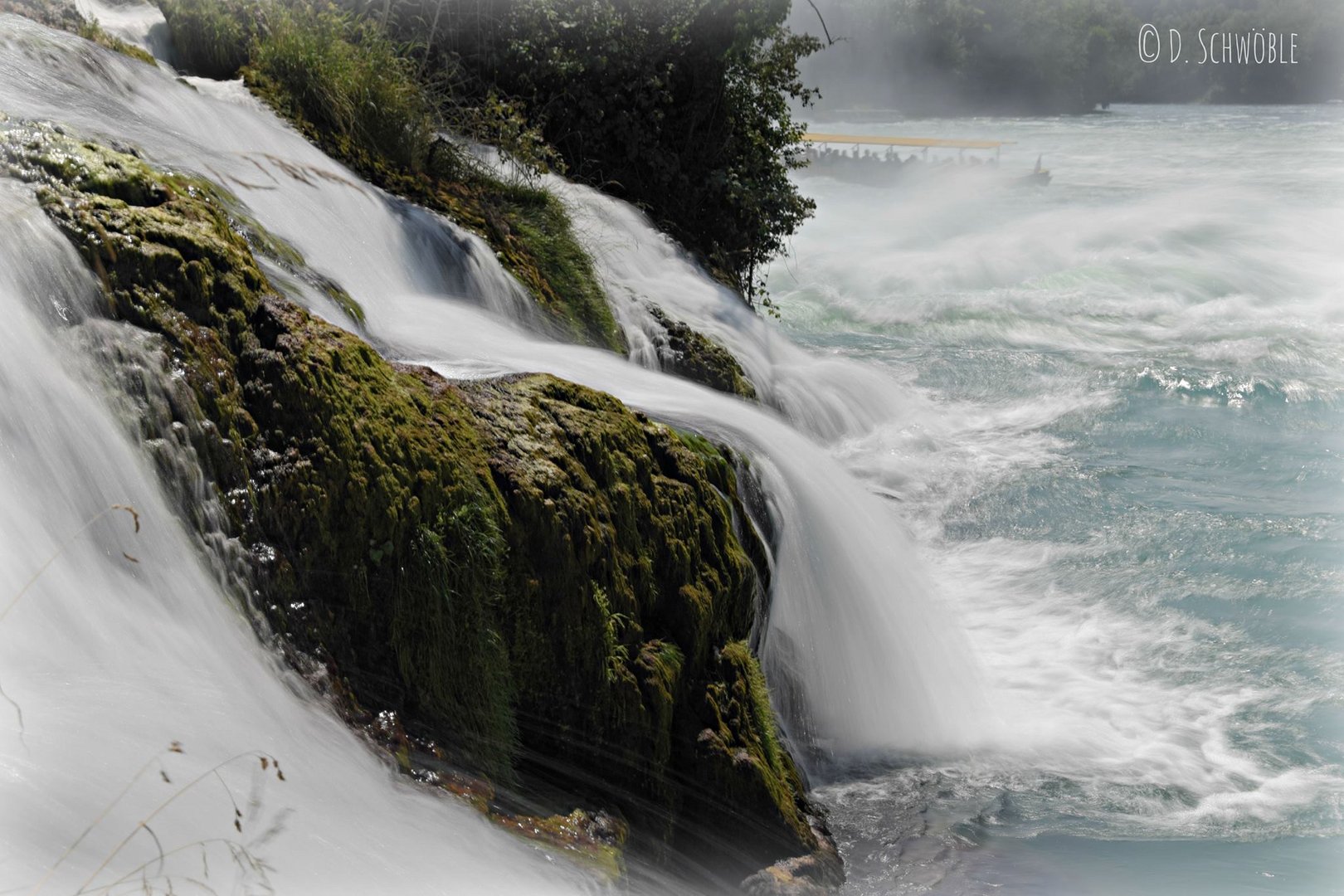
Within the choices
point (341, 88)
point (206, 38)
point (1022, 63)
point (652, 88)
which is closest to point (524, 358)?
point (341, 88)

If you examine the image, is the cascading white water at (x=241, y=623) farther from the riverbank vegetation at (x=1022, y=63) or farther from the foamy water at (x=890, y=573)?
the riverbank vegetation at (x=1022, y=63)

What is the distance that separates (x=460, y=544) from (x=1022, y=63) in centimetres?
4889

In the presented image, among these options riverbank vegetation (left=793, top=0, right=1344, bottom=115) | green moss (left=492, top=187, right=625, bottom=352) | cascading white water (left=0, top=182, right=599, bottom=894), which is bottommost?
cascading white water (left=0, top=182, right=599, bottom=894)

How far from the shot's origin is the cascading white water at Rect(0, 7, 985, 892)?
2641 mm

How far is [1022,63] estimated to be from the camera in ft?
156

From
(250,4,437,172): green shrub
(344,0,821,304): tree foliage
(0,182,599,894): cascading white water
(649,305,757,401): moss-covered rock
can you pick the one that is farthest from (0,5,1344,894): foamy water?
(344,0,821,304): tree foliage

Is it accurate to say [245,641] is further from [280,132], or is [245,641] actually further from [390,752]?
[280,132]

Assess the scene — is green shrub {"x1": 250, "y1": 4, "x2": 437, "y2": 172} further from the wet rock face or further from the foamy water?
the wet rock face

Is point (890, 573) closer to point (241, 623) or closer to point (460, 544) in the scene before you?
point (460, 544)

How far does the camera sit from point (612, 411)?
4473mm

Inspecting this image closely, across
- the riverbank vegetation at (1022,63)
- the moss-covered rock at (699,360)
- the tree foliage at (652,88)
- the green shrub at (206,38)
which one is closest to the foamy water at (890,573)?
the moss-covered rock at (699,360)

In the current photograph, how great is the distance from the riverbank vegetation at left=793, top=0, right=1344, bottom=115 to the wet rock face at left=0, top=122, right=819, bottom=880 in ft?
84.7

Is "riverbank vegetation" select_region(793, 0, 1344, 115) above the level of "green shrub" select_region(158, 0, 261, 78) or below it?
above

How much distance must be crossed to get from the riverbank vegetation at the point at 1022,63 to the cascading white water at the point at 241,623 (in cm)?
2386
